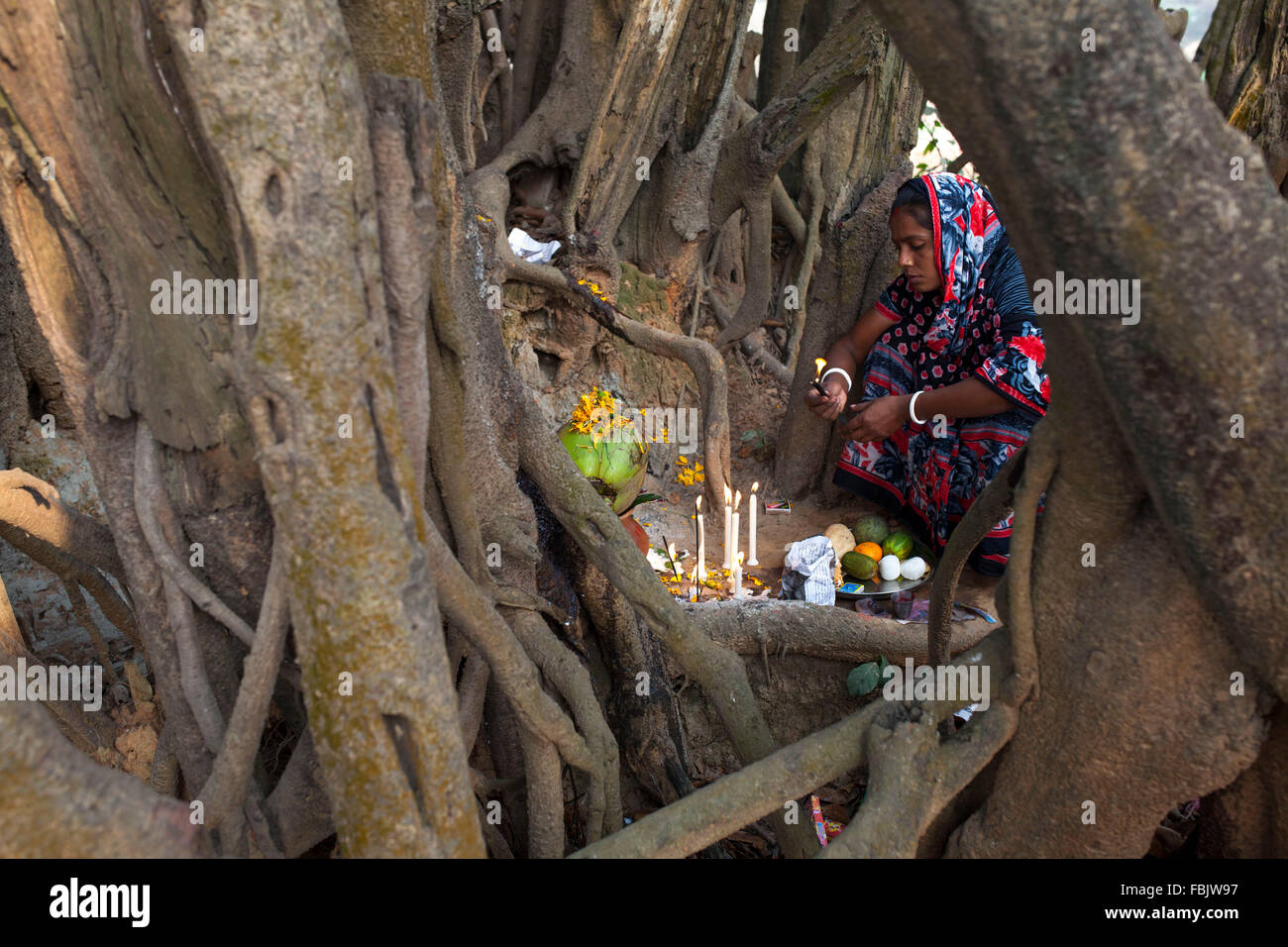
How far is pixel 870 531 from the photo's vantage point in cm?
395

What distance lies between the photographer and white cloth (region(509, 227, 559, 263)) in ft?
14.9

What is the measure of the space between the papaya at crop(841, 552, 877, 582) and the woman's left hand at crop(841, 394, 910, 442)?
54 cm

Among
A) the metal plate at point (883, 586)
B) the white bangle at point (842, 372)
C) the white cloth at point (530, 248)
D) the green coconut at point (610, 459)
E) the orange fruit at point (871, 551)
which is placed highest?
the white cloth at point (530, 248)

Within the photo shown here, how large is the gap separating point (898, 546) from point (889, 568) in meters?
0.18

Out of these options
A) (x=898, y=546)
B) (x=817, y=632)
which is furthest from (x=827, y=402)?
(x=817, y=632)

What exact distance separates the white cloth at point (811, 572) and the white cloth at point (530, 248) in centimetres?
204

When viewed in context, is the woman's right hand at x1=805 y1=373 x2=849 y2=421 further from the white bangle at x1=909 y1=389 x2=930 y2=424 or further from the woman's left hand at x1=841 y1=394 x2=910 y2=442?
the white bangle at x1=909 y1=389 x2=930 y2=424

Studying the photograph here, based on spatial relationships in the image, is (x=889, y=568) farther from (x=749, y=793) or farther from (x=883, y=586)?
(x=749, y=793)

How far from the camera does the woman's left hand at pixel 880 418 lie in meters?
3.77

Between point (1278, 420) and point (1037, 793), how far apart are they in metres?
0.88

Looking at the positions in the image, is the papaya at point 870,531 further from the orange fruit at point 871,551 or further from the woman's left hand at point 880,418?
the woman's left hand at point 880,418

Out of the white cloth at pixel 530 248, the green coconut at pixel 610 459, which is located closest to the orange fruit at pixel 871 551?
the green coconut at pixel 610 459

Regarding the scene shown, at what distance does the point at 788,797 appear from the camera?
168 cm

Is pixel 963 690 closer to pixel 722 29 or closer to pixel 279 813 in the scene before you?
pixel 279 813
